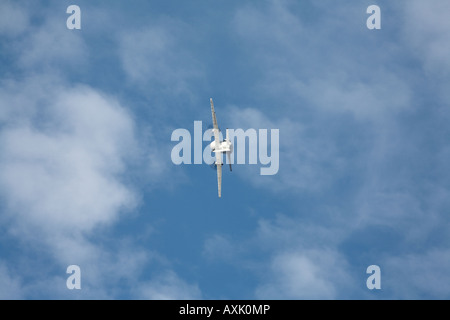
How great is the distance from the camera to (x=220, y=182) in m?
157
